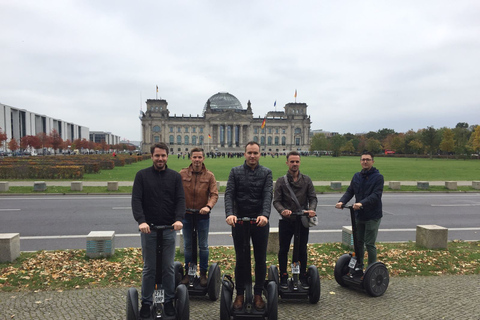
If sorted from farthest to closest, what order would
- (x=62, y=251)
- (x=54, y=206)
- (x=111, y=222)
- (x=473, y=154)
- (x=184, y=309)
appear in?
(x=473, y=154) → (x=54, y=206) → (x=111, y=222) → (x=62, y=251) → (x=184, y=309)

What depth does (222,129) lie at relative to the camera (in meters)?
152

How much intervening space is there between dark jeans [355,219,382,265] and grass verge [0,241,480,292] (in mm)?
1025

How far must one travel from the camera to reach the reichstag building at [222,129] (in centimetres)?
14600

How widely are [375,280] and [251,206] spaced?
111 inches

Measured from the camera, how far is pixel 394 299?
582 centimetres

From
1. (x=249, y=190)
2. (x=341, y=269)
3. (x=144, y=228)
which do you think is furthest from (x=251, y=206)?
(x=341, y=269)

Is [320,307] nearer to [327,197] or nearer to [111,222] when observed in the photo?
[111,222]

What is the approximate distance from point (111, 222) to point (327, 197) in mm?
12214

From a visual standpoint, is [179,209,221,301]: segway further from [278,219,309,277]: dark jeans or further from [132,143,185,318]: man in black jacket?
[278,219,309,277]: dark jeans

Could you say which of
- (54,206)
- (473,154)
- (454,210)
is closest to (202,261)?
(54,206)

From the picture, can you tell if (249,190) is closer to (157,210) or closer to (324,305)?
(157,210)

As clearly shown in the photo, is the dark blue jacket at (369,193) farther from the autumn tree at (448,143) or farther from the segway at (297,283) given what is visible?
the autumn tree at (448,143)

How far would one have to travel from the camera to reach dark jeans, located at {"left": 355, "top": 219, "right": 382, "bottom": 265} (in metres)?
6.23

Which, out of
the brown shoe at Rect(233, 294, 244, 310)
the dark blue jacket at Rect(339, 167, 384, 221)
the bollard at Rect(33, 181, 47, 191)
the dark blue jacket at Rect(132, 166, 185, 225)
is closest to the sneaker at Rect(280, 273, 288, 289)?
the brown shoe at Rect(233, 294, 244, 310)
